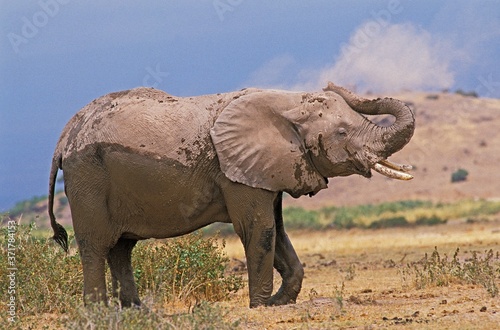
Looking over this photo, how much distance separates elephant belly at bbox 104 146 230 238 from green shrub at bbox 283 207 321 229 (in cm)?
2978

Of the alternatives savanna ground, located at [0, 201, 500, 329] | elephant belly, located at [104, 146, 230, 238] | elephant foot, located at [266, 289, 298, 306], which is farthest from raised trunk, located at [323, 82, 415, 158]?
elephant foot, located at [266, 289, 298, 306]

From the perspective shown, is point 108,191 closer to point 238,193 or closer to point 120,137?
point 120,137

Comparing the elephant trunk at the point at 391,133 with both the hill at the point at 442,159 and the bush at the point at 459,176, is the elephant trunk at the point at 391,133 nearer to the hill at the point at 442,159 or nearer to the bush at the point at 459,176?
the hill at the point at 442,159

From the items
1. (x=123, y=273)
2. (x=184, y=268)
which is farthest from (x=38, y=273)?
(x=184, y=268)

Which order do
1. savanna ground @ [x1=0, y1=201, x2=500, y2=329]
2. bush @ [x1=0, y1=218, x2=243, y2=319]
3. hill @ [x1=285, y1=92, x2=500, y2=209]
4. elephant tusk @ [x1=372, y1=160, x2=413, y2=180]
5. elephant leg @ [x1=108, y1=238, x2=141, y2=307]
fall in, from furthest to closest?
hill @ [x1=285, y1=92, x2=500, y2=209]
bush @ [x1=0, y1=218, x2=243, y2=319]
elephant leg @ [x1=108, y1=238, x2=141, y2=307]
elephant tusk @ [x1=372, y1=160, x2=413, y2=180]
savanna ground @ [x1=0, y1=201, x2=500, y2=329]

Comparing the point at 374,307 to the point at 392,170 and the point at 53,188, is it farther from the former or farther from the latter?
the point at 53,188

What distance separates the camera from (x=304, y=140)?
11.5m

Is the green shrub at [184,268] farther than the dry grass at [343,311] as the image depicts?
Yes

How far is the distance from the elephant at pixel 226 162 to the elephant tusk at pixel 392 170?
14mm

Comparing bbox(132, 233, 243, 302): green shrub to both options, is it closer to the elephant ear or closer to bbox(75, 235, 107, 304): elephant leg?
bbox(75, 235, 107, 304): elephant leg

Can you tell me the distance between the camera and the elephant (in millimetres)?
11312

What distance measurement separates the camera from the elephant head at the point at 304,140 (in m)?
11.3

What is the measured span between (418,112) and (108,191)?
225ft

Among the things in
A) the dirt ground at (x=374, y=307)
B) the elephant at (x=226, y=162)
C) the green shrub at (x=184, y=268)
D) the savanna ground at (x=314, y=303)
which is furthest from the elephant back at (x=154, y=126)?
the green shrub at (x=184, y=268)
